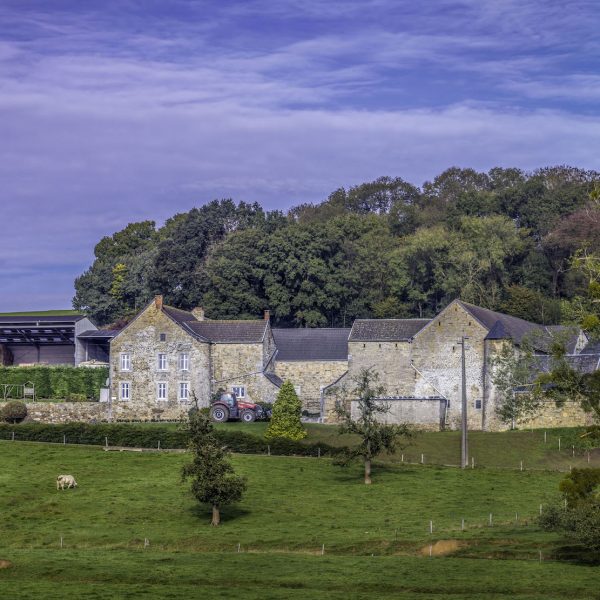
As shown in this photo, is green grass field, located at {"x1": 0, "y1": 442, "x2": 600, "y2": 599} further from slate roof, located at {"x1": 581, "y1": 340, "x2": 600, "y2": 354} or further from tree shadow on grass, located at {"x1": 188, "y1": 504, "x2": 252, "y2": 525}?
slate roof, located at {"x1": 581, "y1": 340, "x2": 600, "y2": 354}

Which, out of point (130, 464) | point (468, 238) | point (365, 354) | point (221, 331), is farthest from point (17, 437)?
point (468, 238)

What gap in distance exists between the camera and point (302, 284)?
118312mm

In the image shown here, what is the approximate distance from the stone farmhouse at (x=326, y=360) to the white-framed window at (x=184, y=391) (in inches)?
3.0

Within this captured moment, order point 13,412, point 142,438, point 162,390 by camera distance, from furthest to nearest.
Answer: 1. point 162,390
2. point 13,412
3. point 142,438

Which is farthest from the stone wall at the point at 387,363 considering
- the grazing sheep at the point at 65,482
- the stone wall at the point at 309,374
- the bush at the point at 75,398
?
the grazing sheep at the point at 65,482

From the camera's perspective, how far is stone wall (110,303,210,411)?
93.9 metres

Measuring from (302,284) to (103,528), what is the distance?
6424cm

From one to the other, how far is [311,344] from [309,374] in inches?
127

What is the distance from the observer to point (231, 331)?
96.9m

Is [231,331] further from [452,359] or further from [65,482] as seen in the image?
[65,482]

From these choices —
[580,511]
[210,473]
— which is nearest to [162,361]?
[210,473]

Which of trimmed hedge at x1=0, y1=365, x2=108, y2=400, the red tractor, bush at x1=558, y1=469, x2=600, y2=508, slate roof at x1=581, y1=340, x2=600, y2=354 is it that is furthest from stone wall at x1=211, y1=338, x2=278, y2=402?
bush at x1=558, y1=469, x2=600, y2=508

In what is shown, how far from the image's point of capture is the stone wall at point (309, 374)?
9825cm

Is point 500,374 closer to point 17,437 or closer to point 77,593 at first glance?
point 17,437
